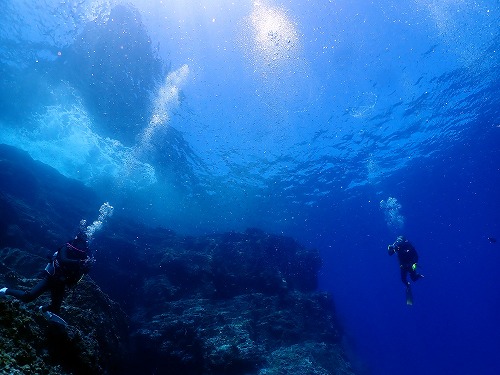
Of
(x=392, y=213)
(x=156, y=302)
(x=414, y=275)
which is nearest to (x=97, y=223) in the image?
(x=156, y=302)

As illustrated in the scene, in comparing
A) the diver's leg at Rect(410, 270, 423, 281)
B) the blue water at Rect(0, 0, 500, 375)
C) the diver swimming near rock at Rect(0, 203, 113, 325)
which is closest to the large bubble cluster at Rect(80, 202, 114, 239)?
the blue water at Rect(0, 0, 500, 375)

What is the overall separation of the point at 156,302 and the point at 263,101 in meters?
15.0

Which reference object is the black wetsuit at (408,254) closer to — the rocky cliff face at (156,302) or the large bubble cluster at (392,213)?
the rocky cliff face at (156,302)

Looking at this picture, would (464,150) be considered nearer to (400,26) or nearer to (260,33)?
(400,26)

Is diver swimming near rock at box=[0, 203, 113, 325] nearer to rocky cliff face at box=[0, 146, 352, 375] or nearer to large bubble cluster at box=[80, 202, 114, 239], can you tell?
rocky cliff face at box=[0, 146, 352, 375]

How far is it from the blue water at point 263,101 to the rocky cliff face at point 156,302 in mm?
8039

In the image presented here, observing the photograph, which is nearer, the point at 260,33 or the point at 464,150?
the point at 260,33

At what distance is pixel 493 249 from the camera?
68.4m

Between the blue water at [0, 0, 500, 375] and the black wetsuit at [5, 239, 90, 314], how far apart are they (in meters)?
14.6

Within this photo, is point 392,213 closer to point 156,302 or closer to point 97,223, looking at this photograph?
point 156,302

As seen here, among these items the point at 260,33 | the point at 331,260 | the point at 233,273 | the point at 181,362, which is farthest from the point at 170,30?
the point at 331,260

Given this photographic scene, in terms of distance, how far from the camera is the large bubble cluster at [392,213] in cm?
3984

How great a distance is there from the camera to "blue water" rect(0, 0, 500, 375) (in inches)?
641

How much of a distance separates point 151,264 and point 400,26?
20342 millimetres
